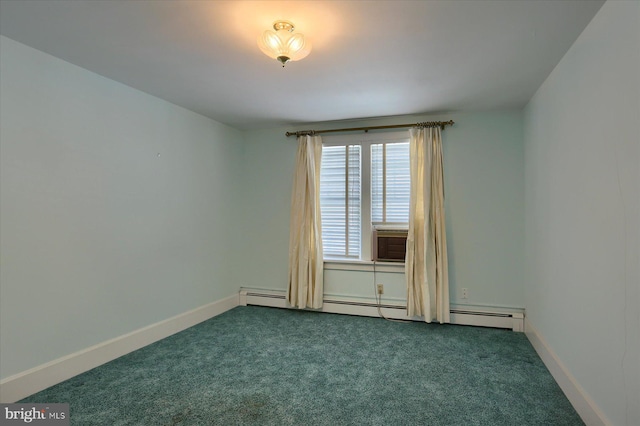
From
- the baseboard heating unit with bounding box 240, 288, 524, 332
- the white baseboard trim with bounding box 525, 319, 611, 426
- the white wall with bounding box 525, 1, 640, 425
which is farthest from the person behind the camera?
the baseboard heating unit with bounding box 240, 288, 524, 332

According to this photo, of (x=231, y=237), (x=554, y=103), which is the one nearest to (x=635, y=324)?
(x=554, y=103)

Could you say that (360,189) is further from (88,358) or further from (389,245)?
(88,358)

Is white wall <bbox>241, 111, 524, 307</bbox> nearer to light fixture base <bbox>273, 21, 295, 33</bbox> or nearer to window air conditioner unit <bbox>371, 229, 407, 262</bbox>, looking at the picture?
window air conditioner unit <bbox>371, 229, 407, 262</bbox>

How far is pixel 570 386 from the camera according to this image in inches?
81.9

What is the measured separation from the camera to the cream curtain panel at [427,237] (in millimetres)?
3502

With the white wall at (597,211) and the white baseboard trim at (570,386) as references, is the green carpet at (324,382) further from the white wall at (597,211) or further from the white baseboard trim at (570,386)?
the white wall at (597,211)

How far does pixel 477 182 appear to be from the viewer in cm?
359

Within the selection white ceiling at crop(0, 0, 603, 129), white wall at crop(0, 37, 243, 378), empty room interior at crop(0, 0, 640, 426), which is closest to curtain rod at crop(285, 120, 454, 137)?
empty room interior at crop(0, 0, 640, 426)

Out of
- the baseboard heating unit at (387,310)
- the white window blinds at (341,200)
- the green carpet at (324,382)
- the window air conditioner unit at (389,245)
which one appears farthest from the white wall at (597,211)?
the white window blinds at (341,200)

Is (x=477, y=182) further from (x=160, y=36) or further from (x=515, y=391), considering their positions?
(x=160, y=36)

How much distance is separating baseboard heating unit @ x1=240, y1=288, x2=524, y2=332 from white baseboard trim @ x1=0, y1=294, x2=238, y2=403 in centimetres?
80

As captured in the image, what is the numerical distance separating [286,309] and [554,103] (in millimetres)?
3513

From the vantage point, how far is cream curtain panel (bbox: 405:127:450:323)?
3.50 m

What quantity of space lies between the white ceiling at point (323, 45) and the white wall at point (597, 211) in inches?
11.2
